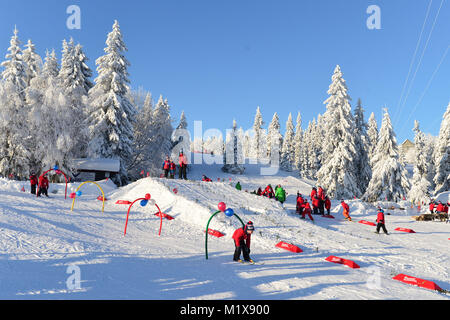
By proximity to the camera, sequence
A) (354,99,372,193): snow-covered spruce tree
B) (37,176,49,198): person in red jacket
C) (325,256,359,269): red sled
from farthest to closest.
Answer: (354,99,372,193): snow-covered spruce tree, (37,176,49,198): person in red jacket, (325,256,359,269): red sled

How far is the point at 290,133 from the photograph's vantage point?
240 feet

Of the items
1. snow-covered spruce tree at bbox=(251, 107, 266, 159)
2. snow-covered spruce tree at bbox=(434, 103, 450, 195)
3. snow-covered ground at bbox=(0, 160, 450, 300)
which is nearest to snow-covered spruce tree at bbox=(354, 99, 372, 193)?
snow-covered spruce tree at bbox=(434, 103, 450, 195)

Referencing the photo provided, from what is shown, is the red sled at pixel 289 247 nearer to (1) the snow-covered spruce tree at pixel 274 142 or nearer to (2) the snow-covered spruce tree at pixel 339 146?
(2) the snow-covered spruce tree at pixel 339 146

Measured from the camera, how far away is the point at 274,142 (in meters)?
70.6

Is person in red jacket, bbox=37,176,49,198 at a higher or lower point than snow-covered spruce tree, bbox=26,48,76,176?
lower

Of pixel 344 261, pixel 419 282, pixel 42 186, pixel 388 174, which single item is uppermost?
pixel 388 174

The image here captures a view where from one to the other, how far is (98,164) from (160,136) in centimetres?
A: 1376

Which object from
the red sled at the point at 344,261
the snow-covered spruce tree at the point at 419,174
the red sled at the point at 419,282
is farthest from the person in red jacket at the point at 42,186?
the snow-covered spruce tree at the point at 419,174

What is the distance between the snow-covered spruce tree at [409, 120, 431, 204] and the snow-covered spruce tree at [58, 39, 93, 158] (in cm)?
3618

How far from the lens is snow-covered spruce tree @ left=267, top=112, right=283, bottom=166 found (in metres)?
68.0

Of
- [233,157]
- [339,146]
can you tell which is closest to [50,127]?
[339,146]

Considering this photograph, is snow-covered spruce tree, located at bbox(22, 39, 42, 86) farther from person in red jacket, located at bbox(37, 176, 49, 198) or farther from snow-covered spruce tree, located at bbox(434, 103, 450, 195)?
snow-covered spruce tree, located at bbox(434, 103, 450, 195)

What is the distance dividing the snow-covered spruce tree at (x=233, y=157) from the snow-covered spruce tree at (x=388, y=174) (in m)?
24.1

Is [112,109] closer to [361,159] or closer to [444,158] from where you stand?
[361,159]
